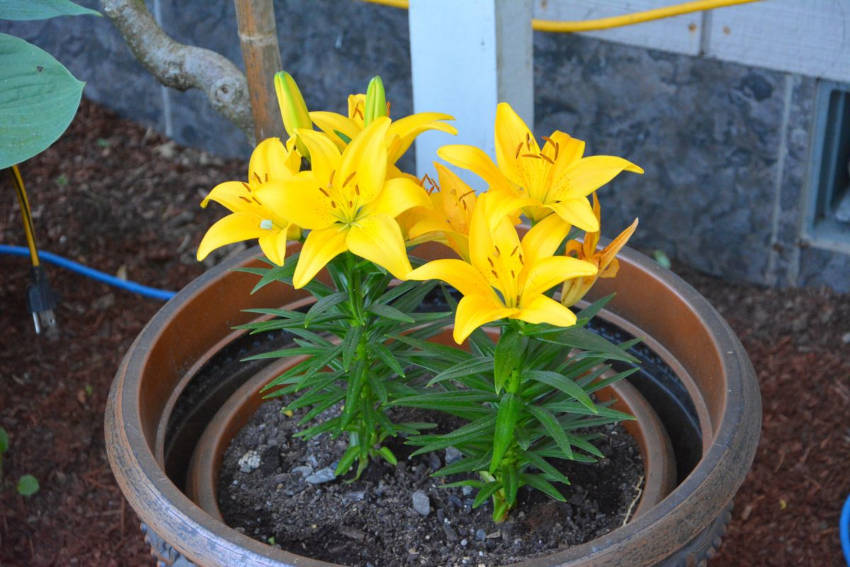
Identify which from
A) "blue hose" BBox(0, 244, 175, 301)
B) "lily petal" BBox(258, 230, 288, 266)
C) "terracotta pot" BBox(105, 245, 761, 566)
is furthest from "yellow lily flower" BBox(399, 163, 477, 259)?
Answer: "blue hose" BBox(0, 244, 175, 301)

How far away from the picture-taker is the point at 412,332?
3.88 feet

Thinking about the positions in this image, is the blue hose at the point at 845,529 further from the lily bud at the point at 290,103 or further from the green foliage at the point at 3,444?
the green foliage at the point at 3,444

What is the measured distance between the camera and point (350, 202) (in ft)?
3.25

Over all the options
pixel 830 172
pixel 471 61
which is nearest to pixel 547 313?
pixel 471 61

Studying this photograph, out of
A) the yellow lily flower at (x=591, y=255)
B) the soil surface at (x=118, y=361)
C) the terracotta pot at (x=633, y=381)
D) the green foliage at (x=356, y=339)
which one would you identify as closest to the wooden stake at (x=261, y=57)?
Result: the terracotta pot at (x=633, y=381)

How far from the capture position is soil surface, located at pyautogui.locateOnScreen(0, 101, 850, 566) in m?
1.81

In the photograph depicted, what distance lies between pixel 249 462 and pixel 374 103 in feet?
1.69

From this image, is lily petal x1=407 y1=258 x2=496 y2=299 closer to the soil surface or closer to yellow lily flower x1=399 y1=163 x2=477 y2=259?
yellow lily flower x1=399 y1=163 x2=477 y2=259

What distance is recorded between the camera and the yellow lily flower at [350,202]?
946 mm

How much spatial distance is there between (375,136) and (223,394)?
52 cm

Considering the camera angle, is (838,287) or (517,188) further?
(838,287)

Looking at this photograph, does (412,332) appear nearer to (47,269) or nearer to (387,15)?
(387,15)

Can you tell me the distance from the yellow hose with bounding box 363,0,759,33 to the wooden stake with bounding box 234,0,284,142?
567mm

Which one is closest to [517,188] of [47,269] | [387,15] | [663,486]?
[663,486]
